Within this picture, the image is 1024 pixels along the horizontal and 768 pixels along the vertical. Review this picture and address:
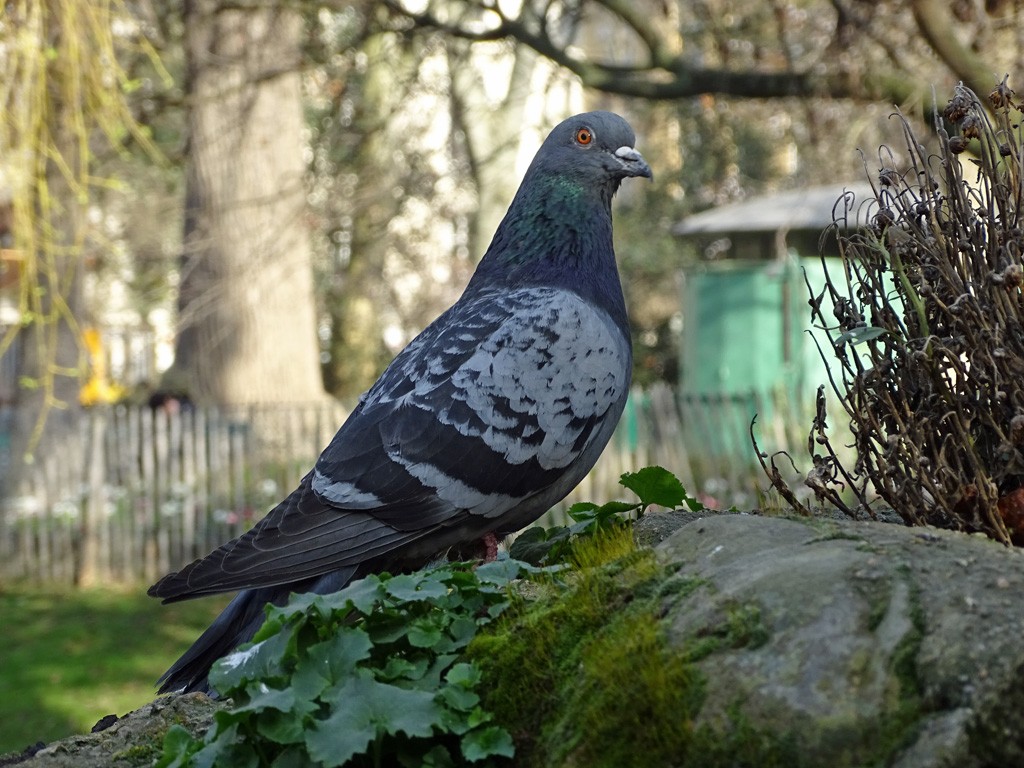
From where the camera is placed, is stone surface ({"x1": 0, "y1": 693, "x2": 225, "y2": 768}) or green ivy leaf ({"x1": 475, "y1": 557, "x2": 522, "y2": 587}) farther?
stone surface ({"x1": 0, "y1": 693, "x2": 225, "y2": 768})

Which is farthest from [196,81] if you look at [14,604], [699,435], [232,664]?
[232,664]

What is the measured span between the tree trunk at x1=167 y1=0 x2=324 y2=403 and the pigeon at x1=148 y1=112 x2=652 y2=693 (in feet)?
26.7

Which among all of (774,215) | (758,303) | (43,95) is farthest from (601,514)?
(774,215)

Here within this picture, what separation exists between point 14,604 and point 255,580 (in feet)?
24.9

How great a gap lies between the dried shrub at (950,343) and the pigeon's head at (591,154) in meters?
1.23

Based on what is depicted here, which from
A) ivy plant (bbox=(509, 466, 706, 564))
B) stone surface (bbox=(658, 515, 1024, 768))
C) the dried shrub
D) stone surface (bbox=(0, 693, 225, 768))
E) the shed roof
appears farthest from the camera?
the shed roof

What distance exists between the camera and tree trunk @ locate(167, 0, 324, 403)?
38.2 feet

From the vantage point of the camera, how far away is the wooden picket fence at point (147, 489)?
1025 centimetres

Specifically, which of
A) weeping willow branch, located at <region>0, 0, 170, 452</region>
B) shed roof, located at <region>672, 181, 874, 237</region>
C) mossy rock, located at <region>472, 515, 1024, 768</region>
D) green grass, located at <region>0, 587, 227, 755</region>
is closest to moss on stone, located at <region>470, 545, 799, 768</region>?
mossy rock, located at <region>472, 515, 1024, 768</region>

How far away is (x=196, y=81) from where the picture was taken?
10695mm

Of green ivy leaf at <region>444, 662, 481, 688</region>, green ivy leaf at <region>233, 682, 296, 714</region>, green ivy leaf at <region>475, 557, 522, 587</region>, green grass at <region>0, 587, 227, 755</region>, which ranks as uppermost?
green ivy leaf at <region>475, 557, 522, 587</region>

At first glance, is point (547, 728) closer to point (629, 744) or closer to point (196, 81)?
point (629, 744)

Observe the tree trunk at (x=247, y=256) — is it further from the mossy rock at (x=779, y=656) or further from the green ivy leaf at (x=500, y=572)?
the mossy rock at (x=779, y=656)

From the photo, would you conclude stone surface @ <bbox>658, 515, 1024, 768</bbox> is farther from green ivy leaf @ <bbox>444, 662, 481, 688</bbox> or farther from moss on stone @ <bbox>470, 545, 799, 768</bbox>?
green ivy leaf @ <bbox>444, 662, 481, 688</bbox>
